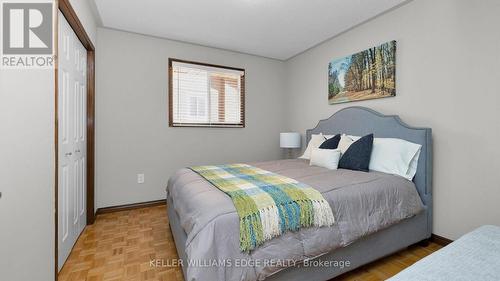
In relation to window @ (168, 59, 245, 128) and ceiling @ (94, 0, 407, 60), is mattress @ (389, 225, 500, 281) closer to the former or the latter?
ceiling @ (94, 0, 407, 60)

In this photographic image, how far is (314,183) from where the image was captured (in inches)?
69.1

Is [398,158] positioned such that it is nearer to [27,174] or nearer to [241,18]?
[241,18]

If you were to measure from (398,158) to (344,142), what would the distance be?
1.94ft

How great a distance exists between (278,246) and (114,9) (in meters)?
2.97

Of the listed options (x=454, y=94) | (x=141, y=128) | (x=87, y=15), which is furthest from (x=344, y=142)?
(x=87, y=15)

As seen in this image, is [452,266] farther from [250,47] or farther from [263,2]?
[250,47]

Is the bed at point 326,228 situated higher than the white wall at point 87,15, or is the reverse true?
the white wall at point 87,15

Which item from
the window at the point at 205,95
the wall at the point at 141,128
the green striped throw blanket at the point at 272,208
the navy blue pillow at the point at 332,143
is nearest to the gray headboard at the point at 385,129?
the navy blue pillow at the point at 332,143

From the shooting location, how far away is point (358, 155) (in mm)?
2346

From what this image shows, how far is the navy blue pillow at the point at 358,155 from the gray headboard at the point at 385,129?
0.27m

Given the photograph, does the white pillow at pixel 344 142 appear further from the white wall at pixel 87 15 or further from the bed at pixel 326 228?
the white wall at pixel 87 15

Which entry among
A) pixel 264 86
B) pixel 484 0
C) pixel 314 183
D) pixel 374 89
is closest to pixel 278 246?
pixel 314 183

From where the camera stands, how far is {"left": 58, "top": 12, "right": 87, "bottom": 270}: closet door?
1.78 meters

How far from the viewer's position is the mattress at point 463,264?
816 mm
